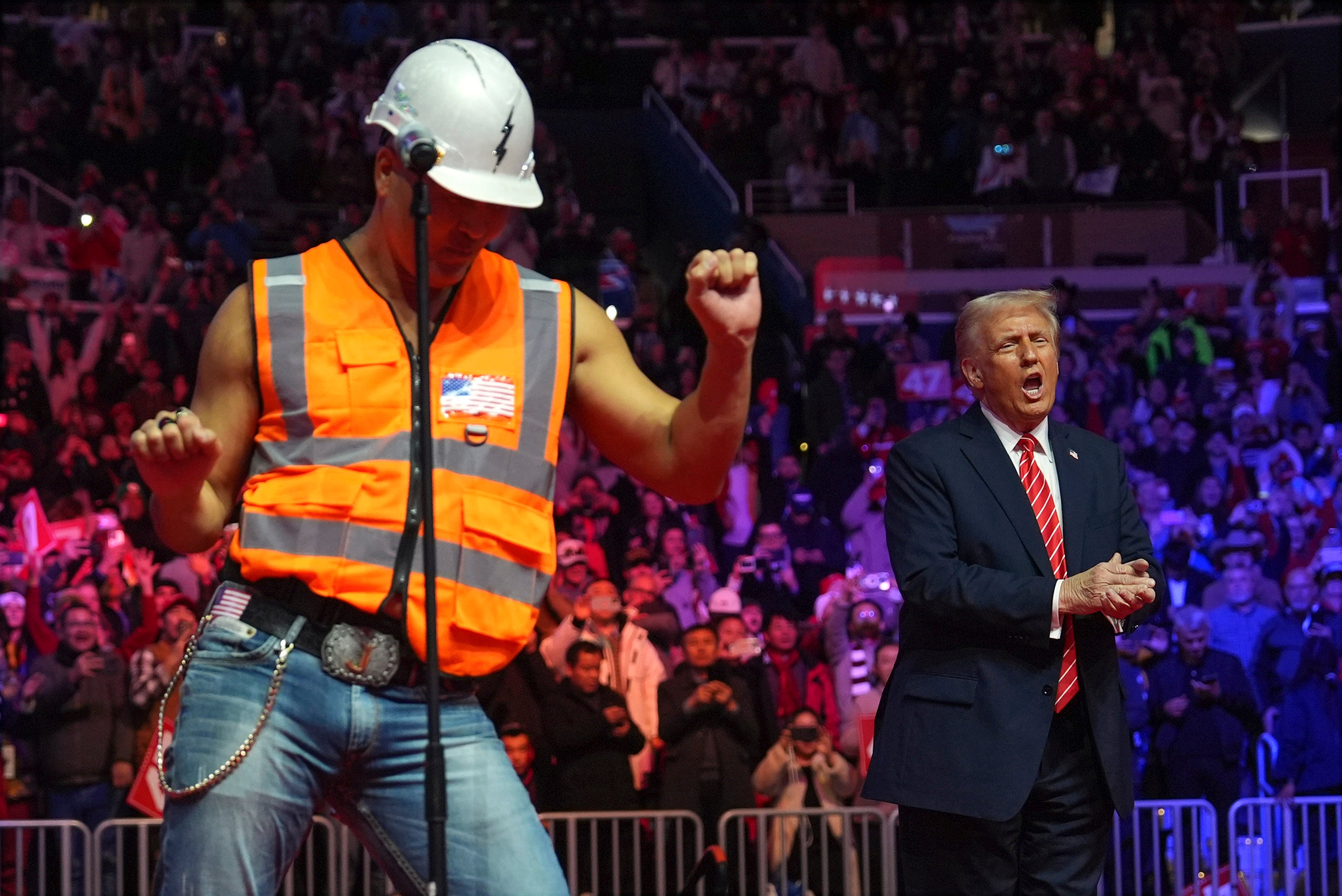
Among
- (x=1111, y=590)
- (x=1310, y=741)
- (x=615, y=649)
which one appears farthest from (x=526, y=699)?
(x=1111, y=590)

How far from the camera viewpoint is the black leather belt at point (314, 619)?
10.1 feet

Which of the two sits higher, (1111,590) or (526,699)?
(1111,590)

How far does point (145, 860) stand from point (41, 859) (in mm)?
415

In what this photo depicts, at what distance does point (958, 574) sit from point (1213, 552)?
768 cm

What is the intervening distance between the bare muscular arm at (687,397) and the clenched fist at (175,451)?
765 mm

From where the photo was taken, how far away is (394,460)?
10.3 ft

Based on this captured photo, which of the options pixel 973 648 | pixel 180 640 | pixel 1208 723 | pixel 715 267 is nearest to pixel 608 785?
pixel 180 640

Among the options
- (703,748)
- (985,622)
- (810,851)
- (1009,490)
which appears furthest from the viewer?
(703,748)

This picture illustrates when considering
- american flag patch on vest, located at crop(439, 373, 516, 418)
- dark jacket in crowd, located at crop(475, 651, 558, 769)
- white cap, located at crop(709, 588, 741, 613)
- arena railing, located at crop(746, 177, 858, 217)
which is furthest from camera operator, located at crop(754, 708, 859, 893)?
arena railing, located at crop(746, 177, 858, 217)

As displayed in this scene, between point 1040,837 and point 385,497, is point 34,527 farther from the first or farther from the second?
point 385,497

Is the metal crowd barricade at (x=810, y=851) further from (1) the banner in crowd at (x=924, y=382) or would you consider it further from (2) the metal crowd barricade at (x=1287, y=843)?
(1) the banner in crowd at (x=924, y=382)

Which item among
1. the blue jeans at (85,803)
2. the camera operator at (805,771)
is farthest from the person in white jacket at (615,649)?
the blue jeans at (85,803)

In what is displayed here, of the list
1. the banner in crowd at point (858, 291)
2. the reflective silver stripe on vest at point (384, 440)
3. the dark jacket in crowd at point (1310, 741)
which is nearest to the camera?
the reflective silver stripe on vest at point (384, 440)

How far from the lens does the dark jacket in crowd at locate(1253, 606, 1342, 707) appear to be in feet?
33.0
